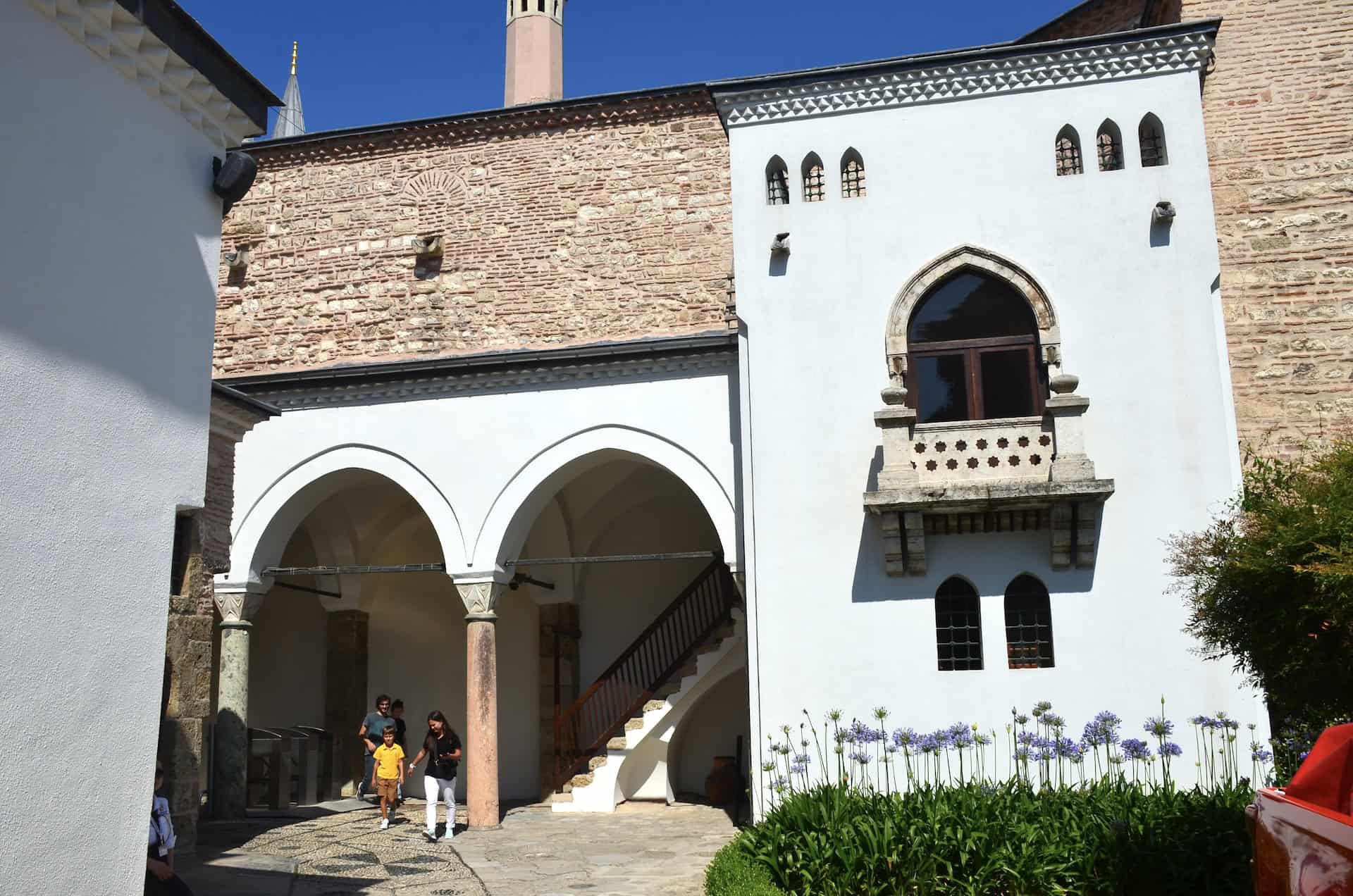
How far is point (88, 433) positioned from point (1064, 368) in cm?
866

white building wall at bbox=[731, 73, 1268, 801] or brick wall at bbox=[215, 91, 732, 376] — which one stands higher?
brick wall at bbox=[215, 91, 732, 376]

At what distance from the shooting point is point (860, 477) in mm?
11922

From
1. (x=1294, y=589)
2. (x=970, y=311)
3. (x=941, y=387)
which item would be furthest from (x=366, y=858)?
(x=1294, y=589)

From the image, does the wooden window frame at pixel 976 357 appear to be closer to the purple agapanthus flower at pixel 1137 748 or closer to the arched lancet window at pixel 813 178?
the arched lancet window at pixel 813 178

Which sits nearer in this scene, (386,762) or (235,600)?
(386,762)

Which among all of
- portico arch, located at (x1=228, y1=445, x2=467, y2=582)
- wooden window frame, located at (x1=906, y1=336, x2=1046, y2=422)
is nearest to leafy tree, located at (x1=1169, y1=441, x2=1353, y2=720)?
wooden window frame, located at (x1=906, y1=336, x2=1046, y2=422)

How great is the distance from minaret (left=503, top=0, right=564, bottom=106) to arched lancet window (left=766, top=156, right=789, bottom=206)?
28.9 feet

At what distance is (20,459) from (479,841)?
24.8 ft

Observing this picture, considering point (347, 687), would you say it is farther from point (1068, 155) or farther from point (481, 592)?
point (1068, 155)

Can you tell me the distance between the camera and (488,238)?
1691 cm

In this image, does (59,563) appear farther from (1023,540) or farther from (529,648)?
(529,648)

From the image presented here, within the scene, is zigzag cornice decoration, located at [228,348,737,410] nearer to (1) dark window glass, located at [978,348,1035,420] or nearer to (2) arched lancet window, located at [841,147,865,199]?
(2) arched lancet window, located at [841,147,865,199]

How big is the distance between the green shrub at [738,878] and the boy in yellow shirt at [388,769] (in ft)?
17.3

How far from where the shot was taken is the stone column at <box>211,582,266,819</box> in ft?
43.8
